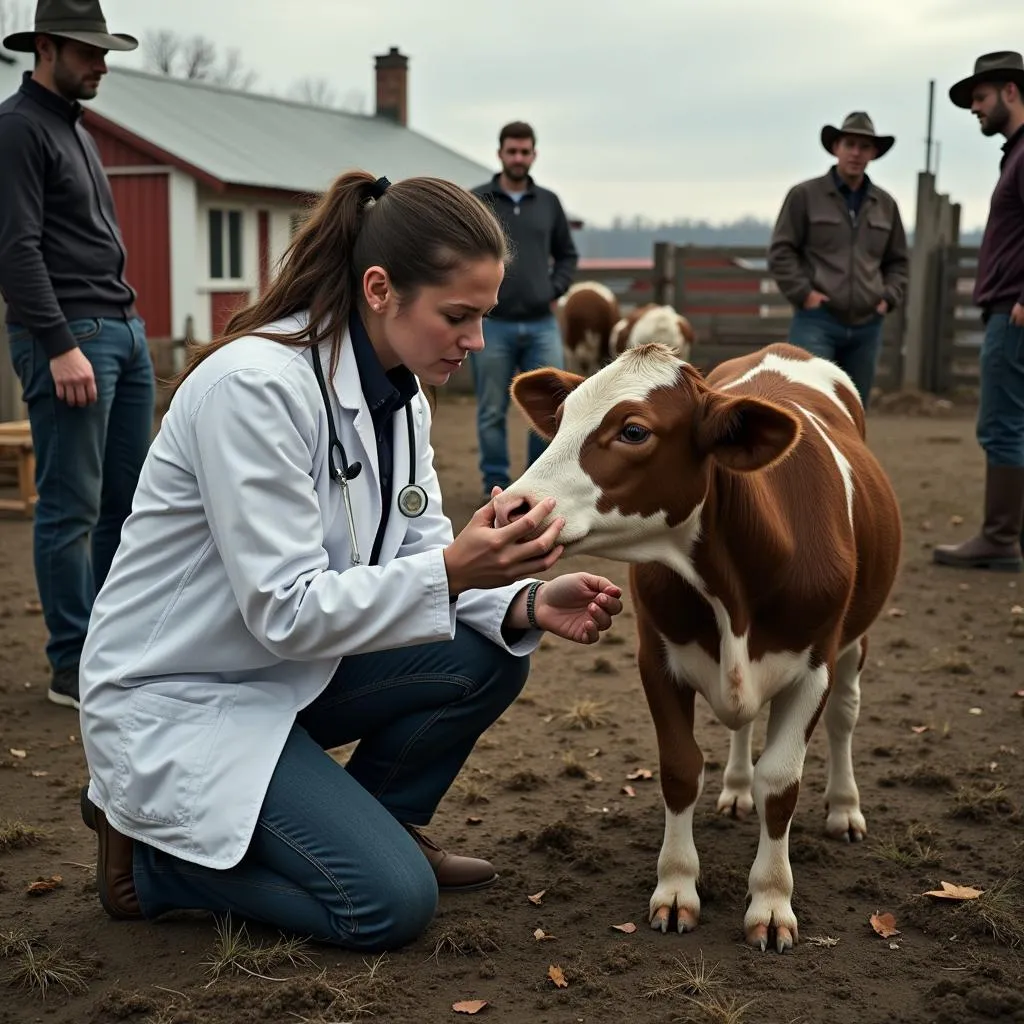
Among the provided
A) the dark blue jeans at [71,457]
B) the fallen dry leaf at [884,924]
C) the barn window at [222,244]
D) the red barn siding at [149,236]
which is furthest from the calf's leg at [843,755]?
the barn window at [222,244]

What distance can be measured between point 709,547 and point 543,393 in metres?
0.55

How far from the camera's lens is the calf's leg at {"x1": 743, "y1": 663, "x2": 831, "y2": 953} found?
3.09 meters

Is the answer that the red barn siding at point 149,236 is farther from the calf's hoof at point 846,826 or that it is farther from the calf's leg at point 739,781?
the calf's hoof at point 846,826

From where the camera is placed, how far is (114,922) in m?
3.14

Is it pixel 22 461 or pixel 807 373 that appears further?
pixel 22 461

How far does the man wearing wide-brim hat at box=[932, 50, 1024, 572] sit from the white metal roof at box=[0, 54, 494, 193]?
397 inches

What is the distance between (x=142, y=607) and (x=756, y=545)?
4.47 ft

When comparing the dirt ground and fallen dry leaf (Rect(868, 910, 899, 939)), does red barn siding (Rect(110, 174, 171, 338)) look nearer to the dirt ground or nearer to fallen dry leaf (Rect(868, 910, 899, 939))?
the dirt ground

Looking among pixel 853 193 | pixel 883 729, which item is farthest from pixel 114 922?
pixel 853 193

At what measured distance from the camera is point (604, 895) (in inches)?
132

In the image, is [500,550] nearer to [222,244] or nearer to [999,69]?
[999,69]

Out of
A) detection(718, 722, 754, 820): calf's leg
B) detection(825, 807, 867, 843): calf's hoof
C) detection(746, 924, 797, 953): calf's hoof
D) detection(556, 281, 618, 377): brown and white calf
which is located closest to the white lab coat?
detection(746, 924, 797, 953): calf's hoof

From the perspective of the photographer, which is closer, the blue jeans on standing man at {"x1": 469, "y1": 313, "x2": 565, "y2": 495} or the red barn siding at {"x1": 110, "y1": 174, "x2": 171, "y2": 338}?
the blue jeans on standing man at {"x1": 469, "y1": 313, "x2": 565, "y2": 495}

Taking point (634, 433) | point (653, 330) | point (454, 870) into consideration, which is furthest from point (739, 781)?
point (653, 330)
